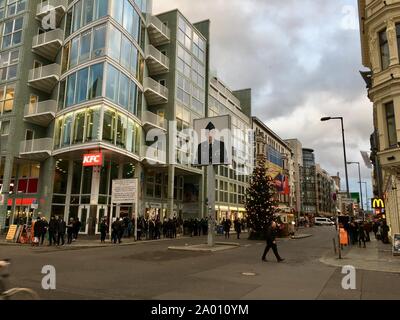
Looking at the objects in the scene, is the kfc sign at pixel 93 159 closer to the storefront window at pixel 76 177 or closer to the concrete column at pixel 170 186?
the storefront window at pixel 76 177

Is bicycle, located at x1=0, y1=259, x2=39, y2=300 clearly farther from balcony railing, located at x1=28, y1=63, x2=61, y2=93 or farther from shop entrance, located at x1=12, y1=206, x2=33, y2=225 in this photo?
balcony railing, located at x1=28, y1=63, x2=61, y2=93

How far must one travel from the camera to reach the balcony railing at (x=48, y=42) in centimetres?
3316

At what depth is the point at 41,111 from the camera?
32.4m

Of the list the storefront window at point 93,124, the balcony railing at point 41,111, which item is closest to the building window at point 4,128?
the balcony railing at point 41,111

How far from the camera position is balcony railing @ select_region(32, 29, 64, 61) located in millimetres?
33156

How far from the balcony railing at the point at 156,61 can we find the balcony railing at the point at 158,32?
195cm

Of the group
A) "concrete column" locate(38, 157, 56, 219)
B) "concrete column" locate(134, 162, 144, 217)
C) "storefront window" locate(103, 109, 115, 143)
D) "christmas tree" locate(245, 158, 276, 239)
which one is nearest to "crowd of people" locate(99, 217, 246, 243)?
"christmas tree" locate(245, 158, 276, 239)

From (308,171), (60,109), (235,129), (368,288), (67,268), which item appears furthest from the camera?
(308,171)

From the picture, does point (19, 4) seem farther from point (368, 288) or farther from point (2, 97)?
point (368, 288)

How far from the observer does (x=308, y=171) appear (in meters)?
139

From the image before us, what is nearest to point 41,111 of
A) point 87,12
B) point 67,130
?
point 67,130

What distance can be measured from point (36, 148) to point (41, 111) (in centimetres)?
353
